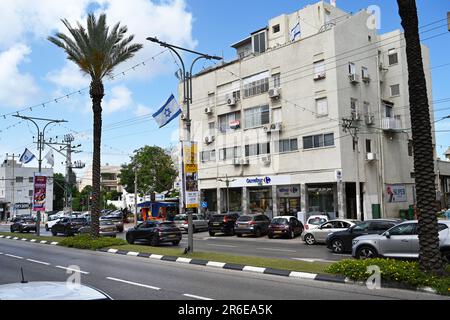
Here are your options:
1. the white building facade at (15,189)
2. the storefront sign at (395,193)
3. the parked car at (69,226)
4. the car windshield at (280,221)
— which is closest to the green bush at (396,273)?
the car windshield at (280,221)

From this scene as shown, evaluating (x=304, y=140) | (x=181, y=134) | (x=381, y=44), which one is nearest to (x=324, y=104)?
(x=304, y=140)

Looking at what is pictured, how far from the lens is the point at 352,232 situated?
19.5 meters

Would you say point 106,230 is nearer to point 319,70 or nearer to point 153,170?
point 319,70

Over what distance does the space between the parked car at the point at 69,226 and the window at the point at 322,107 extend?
2229cm

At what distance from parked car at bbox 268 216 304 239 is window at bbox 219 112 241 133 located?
1819 cm

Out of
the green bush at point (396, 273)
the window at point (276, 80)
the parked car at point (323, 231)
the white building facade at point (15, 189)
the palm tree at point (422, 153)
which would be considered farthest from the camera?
the white building facade at point (15, 189)

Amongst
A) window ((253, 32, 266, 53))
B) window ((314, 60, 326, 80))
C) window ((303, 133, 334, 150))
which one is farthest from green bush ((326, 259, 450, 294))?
window ((253, 32, 266, 53))

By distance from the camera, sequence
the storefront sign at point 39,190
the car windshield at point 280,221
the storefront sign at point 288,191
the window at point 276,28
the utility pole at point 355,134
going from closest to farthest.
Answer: the car windshield at point 280,221 < the storefront sign at point 39,190 < the utility pole at point 355,134 < the storefront sign at point 288,191 < the window at point 276,28

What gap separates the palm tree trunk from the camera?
23656 millimetres

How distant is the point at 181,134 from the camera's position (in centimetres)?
5169

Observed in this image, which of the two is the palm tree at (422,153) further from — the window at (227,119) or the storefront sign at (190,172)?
the window at (227,119)

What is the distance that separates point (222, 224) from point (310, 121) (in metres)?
12.5

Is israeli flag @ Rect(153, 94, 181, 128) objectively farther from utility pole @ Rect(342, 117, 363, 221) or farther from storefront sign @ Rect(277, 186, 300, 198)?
storefront sign @ Rect(277, 186, 300, 198)

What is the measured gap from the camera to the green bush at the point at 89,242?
2183 centimetres
